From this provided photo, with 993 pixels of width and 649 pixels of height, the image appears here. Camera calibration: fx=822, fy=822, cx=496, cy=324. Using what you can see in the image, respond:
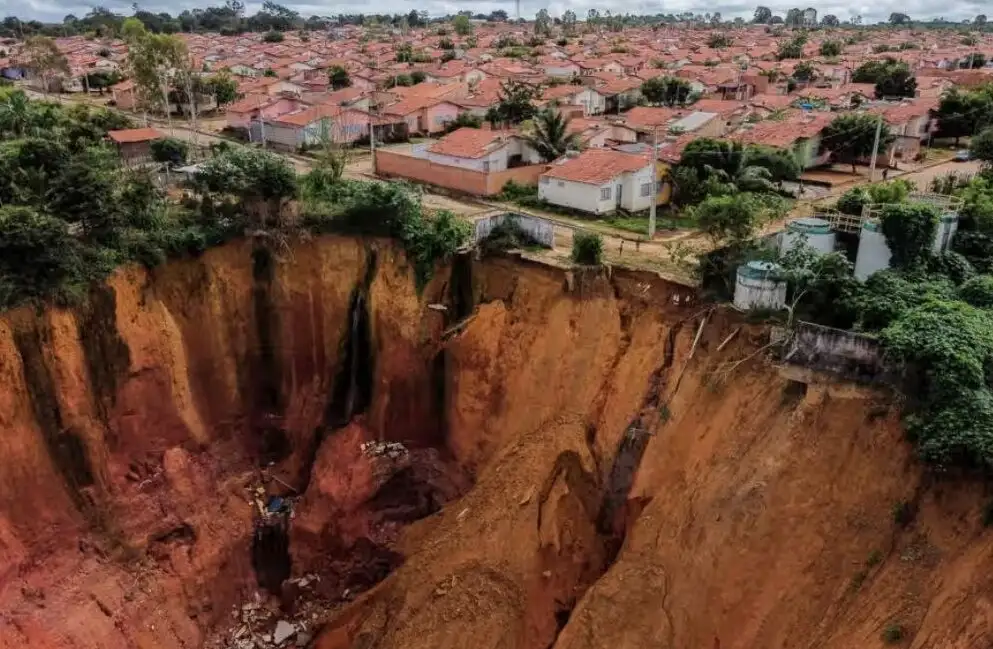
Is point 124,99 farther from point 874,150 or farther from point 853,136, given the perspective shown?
point 874,150

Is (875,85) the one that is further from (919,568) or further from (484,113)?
(919,568)

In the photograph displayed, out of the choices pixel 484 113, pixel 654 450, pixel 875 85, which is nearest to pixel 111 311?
pixel 654 450

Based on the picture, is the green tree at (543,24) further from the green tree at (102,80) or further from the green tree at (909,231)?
the green tree at (909,231)

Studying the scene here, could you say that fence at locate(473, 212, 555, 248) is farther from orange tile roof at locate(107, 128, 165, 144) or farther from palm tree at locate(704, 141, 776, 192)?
orange tile roof at locate(107, 128, 165, 144)

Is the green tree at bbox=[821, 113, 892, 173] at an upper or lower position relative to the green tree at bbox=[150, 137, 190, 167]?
upper

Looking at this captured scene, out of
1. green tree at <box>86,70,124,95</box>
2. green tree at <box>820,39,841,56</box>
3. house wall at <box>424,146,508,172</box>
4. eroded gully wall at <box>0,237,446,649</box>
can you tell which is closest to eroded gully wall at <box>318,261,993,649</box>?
eroded gully wall at <box>0,237,446,649</box>
